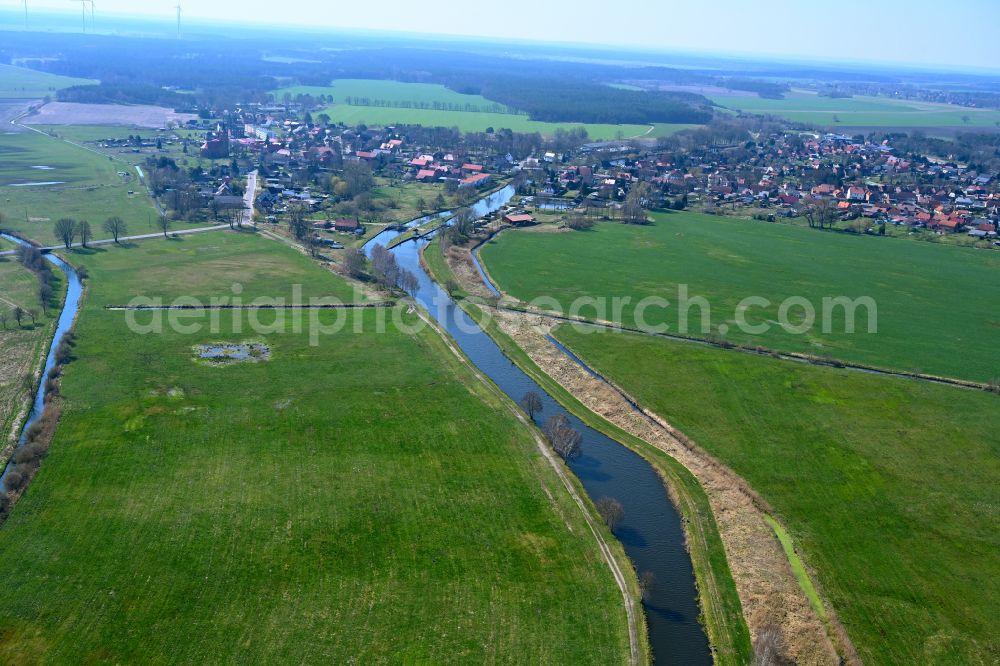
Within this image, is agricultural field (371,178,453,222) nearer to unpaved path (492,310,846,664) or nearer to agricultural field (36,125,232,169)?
agricultural field (36,125,232,169)

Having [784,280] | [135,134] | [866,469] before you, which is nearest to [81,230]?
[784,280]

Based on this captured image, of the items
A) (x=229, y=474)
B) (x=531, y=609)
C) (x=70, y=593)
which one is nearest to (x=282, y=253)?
(x=229, y=474)

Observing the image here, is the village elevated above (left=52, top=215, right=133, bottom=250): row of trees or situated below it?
above

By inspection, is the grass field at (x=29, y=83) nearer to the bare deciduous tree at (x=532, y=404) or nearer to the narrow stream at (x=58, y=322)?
the narrow stream at (x=58, y=322)

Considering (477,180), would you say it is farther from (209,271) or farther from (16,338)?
(16,338)

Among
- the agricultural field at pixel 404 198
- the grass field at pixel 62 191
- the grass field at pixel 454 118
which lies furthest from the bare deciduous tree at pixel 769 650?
the grass field at pixel 454 118

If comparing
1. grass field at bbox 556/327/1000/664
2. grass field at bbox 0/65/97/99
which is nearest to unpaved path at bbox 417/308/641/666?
grass field at bbox 556/327/1000/664
